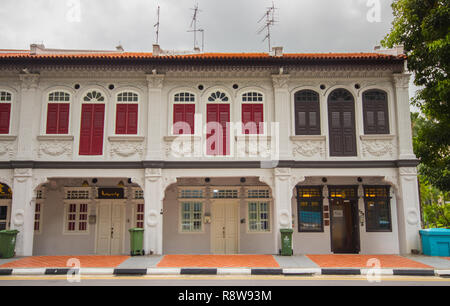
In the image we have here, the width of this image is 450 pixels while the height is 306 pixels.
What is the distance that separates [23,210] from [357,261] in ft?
39.4

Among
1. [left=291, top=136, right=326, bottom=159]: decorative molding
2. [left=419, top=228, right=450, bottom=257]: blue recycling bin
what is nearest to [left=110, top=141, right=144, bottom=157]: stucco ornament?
[left=291, top=136, right=326, bottom=159]: decorative molding

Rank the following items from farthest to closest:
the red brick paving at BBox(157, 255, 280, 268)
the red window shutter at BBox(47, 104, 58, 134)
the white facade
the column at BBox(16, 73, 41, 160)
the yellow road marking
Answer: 1. the red window shutter at BBox(47, 104, 58, 134)
2. the column at BBox(16, 73, 41, 160)
3. the white facade
4. the red brick paving at BBox(157, 255, 280, 268)
5. the yellow road marking

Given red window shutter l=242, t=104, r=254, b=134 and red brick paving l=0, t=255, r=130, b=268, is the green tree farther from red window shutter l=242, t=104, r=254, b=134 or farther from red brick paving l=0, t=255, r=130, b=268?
red brick paving l=0, t=255, r=130, b=268

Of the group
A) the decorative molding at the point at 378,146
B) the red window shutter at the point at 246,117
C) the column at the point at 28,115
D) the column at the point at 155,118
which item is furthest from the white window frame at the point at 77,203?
the decorative molding at the point at 378,146

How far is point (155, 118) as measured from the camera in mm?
12852

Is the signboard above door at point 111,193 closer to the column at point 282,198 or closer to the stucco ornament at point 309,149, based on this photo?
the column at point 282,198

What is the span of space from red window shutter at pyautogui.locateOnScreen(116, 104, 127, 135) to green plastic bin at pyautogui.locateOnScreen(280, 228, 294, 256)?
23.3ft

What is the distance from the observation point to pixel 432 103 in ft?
46.3

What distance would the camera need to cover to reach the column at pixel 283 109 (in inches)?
500

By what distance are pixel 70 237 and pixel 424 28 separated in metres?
17.1

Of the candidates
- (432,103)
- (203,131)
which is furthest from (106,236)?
(432,103)

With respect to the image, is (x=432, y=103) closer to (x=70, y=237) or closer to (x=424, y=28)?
(x=424, y=28)

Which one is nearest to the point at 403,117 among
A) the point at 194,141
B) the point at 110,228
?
the point at 194,141

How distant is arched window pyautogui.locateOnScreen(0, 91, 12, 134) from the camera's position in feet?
42.3
